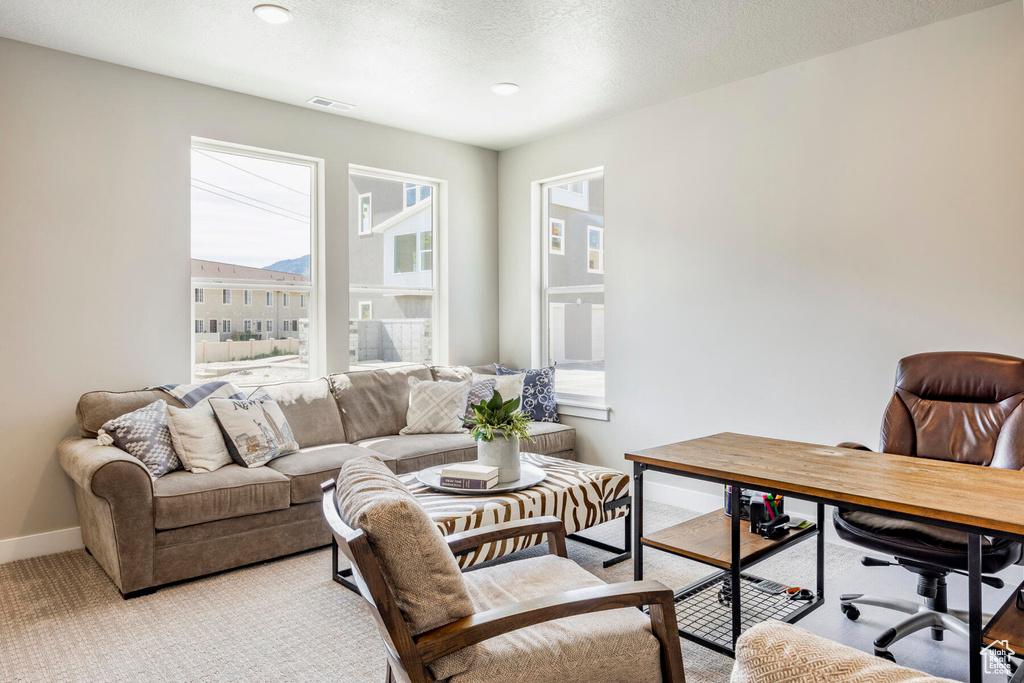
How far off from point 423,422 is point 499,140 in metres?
2.45

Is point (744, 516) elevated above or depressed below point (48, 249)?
below

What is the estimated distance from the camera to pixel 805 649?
0.74 metres

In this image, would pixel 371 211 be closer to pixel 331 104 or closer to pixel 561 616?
pixel 331 104

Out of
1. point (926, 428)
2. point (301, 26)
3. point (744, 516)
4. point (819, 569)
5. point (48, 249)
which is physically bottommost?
point (819, 569)

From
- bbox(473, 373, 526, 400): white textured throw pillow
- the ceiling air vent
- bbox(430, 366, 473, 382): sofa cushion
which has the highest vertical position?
the ceiling air vent

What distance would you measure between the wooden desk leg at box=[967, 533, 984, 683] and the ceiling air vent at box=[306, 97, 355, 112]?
4109 mm

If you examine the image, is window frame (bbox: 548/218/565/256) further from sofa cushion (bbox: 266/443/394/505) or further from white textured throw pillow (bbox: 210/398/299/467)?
white textured throw pillow (bbox: 210/398/299/467)

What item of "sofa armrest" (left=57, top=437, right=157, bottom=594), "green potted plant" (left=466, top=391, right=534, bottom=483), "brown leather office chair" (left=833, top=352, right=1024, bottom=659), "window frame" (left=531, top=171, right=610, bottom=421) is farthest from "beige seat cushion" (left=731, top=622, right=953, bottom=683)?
"window frame" (left=531, top=171, right=610, bottom=421)

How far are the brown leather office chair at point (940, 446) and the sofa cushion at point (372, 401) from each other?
281 cm

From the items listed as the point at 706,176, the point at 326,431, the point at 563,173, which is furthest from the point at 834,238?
the point at 326,431

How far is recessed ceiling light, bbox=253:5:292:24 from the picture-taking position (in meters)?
2.93

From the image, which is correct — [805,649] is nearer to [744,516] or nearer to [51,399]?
[744,516]

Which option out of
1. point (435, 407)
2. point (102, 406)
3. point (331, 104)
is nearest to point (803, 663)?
point (102, 406)

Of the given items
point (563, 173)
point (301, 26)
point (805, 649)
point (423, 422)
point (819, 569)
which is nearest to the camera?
point (805, 649)
